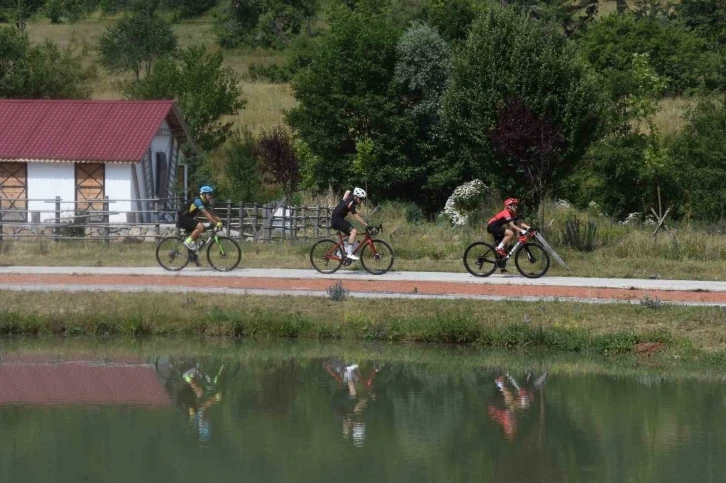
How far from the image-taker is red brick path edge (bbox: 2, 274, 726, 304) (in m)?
19.2

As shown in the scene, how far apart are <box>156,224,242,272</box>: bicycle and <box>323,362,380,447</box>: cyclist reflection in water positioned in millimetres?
7543

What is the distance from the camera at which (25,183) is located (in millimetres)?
38062

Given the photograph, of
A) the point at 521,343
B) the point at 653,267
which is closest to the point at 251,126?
the point at 653,267

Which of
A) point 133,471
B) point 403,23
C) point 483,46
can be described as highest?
point 403,23

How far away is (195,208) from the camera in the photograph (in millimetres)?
22234

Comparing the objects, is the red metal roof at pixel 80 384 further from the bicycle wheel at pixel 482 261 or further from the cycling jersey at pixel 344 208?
the bicycle wheel at pixel 482 261

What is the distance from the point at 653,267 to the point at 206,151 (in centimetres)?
2883

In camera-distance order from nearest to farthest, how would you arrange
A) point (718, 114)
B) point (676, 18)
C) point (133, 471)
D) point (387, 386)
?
point (133, 471), point (387, 386), point (718, 114), point (676, 18)

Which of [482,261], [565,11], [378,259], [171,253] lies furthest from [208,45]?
[482,261]

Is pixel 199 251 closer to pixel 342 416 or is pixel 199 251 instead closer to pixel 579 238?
pixel 579 238

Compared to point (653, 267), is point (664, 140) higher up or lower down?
higher up

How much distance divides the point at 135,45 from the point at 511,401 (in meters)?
53.2

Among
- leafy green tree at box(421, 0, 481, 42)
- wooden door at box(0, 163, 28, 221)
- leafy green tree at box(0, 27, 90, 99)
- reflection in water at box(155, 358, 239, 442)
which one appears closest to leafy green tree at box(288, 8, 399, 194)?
leafy green tree at box(421, 0, 481, 42)

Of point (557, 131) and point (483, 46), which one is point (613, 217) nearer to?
point (483, 46)
